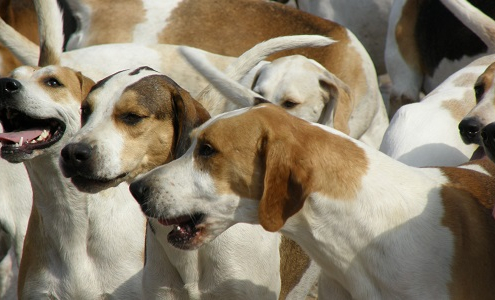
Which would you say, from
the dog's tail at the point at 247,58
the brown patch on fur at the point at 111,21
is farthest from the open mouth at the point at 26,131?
the brown patch on fur at the point at 111,21

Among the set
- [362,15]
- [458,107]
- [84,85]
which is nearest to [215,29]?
[362,15]

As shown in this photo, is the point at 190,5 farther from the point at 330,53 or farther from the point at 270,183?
the point at 270,183

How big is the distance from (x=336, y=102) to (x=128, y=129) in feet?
7.25

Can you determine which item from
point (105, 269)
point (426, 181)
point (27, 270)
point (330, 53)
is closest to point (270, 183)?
point (426, 181)

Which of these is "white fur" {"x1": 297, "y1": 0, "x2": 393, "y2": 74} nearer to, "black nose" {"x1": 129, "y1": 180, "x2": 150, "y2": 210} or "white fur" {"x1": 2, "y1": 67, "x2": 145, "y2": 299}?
"white fur" {"x1": 2, "y1": 67, "x2": 145, "y2": 299}

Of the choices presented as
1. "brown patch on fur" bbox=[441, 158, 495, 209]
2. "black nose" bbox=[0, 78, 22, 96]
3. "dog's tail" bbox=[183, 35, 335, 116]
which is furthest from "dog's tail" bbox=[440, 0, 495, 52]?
"black nose" bbox=[0, 78, 22, 96]

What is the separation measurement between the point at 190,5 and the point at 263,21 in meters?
0.57

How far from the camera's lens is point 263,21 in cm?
764

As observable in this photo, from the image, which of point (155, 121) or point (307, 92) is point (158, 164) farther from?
point (307, 92)

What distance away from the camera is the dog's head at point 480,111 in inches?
205

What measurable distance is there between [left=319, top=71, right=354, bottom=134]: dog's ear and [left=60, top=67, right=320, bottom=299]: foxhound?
1861 mm

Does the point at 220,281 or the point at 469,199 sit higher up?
the point at 469,199

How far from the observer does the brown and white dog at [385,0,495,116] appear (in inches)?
288

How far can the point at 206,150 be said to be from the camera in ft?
12.8
